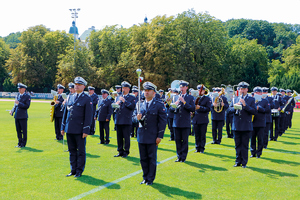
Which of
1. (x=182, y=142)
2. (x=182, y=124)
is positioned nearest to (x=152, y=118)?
(x=182, y=124)

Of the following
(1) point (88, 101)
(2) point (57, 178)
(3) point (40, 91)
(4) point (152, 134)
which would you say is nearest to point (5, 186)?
(2) point (57, 178)

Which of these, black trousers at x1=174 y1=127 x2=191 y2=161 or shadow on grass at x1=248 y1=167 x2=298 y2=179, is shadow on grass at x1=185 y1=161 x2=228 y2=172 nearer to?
black trousers at x1=174 y1=127 x2=191 y2=161

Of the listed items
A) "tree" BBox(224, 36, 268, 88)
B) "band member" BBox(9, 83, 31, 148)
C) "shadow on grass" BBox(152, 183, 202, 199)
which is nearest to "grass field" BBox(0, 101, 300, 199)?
"shadow on grass" BBox(152, 183, 202, 199)

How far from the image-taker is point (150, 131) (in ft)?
22.4

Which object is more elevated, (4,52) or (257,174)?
(4,52)

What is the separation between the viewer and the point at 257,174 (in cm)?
780

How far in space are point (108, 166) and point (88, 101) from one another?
2.12 metres

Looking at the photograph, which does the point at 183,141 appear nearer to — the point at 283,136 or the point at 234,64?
the point at 283,136

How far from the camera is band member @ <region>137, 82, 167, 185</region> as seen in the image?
6.78 m

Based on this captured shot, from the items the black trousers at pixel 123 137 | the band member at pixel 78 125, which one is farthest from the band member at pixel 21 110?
the band member at pixel 78 125

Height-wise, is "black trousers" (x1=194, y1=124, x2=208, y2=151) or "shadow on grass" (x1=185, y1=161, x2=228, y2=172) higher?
"black trousers" (x1=194, y1=124, x2=208, y2=151)

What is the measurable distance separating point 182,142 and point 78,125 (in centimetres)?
337

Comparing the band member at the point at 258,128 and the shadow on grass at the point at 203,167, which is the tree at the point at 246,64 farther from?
the shadow on grass at the point at 203,167

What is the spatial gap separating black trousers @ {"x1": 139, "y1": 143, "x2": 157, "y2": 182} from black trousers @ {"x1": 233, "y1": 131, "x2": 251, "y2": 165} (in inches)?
118
